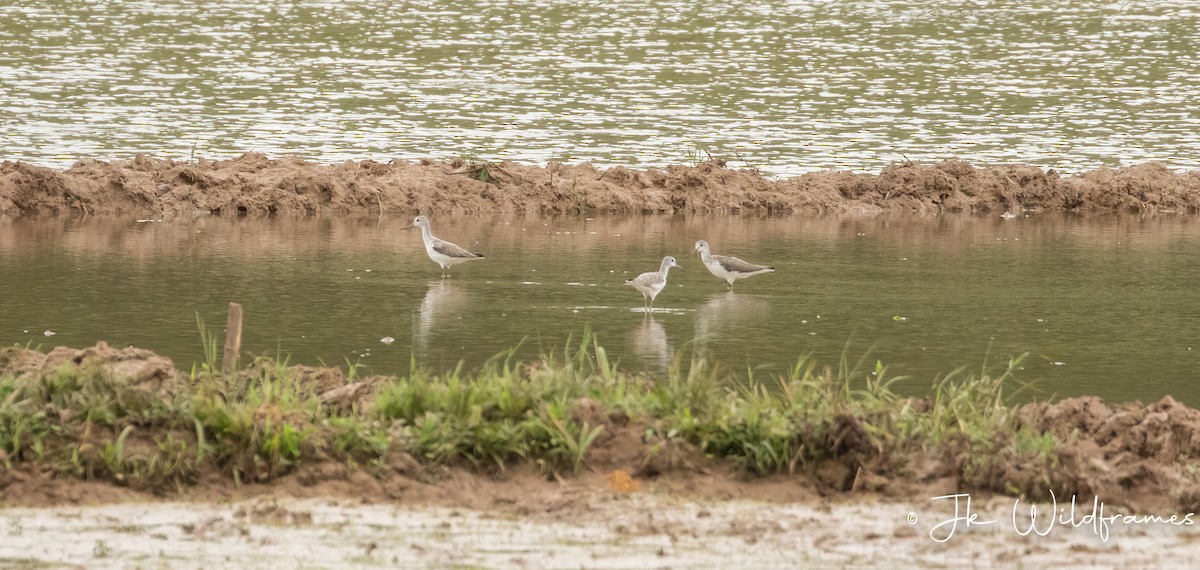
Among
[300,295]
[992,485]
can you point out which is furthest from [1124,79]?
[992,485]

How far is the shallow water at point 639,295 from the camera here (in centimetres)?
1306

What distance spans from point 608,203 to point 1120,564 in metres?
15.7

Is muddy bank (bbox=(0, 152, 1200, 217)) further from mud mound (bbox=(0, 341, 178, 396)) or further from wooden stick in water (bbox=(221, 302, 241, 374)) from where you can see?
wooden stick in water (bbox=(221, 302, 241, 374))

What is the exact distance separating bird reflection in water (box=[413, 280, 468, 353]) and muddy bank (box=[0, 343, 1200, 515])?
3978 mm

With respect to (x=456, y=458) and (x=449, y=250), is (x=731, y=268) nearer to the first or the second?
(x=449, y=250)

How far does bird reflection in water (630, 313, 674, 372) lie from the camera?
12854mm

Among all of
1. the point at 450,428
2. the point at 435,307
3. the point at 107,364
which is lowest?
the point at 435,307

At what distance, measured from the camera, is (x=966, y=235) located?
70.0ft

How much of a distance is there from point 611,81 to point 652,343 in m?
23.5

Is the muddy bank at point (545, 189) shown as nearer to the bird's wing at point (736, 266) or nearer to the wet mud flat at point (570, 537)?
the bird's wing at point (736, 266)

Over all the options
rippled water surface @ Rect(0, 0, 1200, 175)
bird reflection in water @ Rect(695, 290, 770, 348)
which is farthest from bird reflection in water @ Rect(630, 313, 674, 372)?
rippled water surface @ Rect(0, 0, 1200, 175)

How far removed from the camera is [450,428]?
9.05m

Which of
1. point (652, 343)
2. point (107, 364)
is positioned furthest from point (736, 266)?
point (107, 364)

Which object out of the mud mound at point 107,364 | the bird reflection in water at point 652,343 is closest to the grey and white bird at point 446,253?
the bird reflection in water at point 652,343
